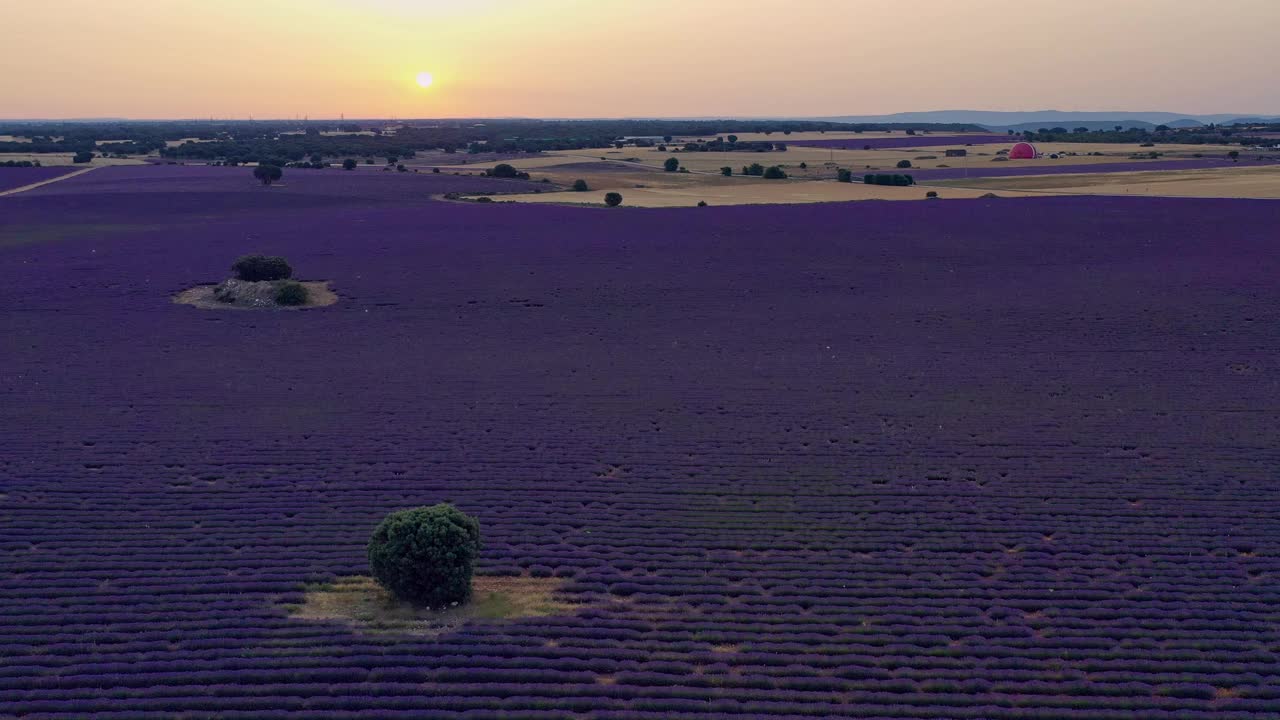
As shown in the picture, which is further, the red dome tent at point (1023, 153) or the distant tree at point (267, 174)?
the red dome tent at point (1023, 153)

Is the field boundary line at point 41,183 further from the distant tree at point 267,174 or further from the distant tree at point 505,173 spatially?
the distant tree at point 505,173

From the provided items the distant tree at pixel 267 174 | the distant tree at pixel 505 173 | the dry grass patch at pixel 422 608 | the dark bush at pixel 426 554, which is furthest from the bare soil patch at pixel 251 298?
the distant tree at pixel 505 173

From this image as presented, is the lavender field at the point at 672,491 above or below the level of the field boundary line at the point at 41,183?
below

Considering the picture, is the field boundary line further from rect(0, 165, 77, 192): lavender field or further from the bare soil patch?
the bare soil patch

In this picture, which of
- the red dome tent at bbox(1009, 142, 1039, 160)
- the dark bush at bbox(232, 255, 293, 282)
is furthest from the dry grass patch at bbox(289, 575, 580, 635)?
the red dome tent at bbox(1009, 142, 1039, 160)

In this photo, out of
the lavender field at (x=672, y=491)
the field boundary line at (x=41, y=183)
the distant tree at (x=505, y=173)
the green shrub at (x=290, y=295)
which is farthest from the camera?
the distant tree at (x=505, y=173)

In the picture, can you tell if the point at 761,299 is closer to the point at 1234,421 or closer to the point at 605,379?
the point at 605,379

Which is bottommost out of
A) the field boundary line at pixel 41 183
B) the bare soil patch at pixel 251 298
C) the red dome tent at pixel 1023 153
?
the bare soil patch at pixel 251 298
